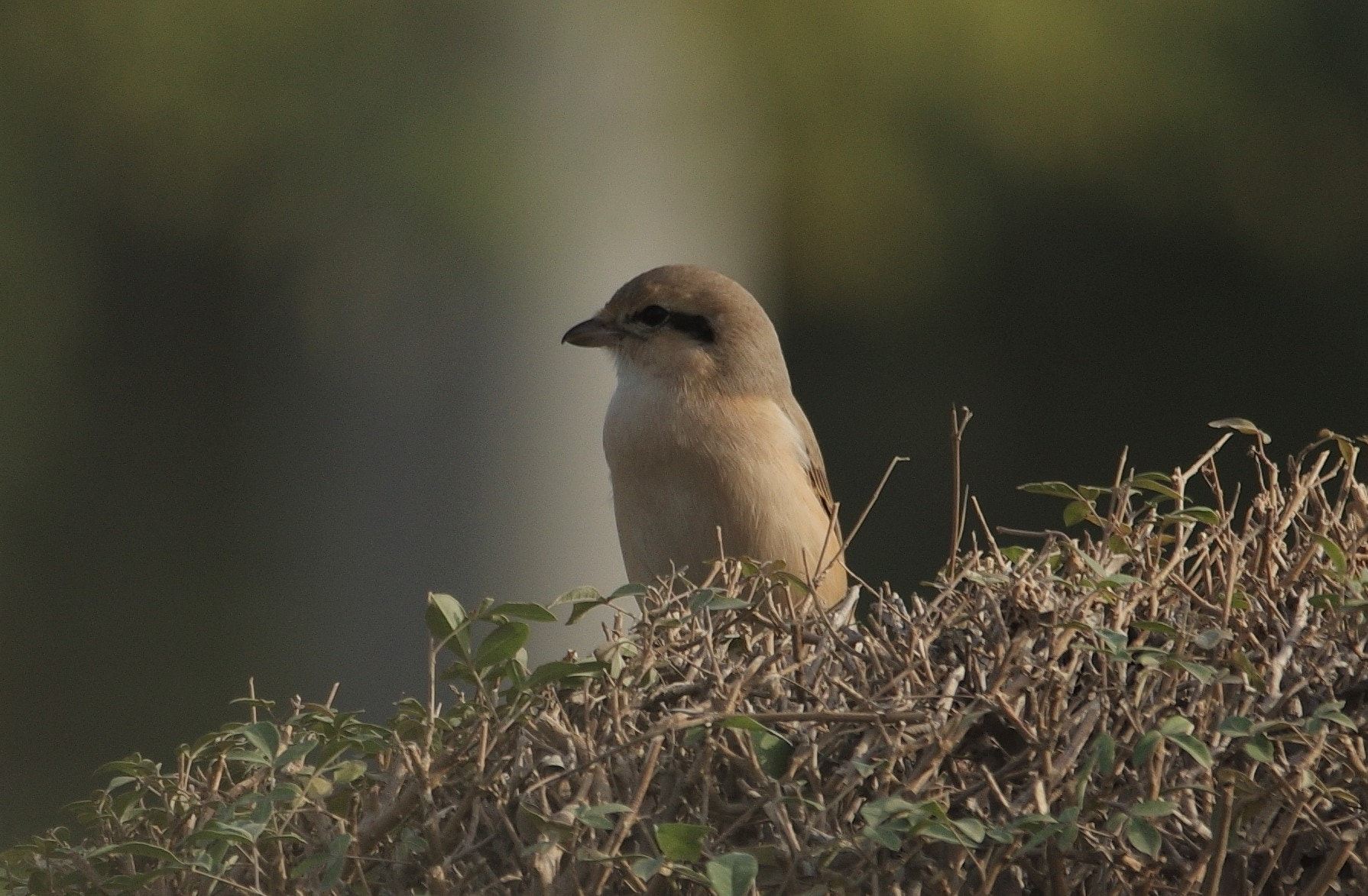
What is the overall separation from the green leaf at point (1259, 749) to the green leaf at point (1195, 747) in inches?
1.3

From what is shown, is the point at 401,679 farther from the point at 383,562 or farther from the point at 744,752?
the point at 744,752

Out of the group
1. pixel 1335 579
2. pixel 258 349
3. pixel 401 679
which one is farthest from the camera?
pixel 258 349

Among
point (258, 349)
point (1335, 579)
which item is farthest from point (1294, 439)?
point (1335, 579)

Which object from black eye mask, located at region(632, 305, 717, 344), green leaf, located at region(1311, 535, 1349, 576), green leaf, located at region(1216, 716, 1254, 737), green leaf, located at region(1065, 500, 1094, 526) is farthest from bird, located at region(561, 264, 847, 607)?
green leaf, located at region(1216, 716, 1254, 737)

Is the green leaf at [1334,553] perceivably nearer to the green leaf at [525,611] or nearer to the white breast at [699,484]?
the green leaf at [525,611]

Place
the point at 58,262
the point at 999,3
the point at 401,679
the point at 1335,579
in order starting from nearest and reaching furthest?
the point at 1335,579, the point at 401,679, the point at 999,3, the point at 58,262

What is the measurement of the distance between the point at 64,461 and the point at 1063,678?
769cm

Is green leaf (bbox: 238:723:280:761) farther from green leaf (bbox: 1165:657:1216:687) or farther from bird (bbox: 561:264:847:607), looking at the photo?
bird (bbox: 561:264:847:607)

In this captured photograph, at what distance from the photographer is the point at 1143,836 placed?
1.30 meters

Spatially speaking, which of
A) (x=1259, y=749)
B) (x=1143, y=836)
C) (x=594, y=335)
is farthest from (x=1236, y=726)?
(x=594, y=335)

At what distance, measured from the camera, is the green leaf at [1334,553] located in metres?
1.59

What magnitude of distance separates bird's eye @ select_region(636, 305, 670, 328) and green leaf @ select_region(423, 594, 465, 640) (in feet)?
7.99

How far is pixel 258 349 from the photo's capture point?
823 centimetres

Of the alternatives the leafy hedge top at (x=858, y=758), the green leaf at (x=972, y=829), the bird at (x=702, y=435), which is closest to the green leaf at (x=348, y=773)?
the leafy hedge top at (x=858, y=758)
